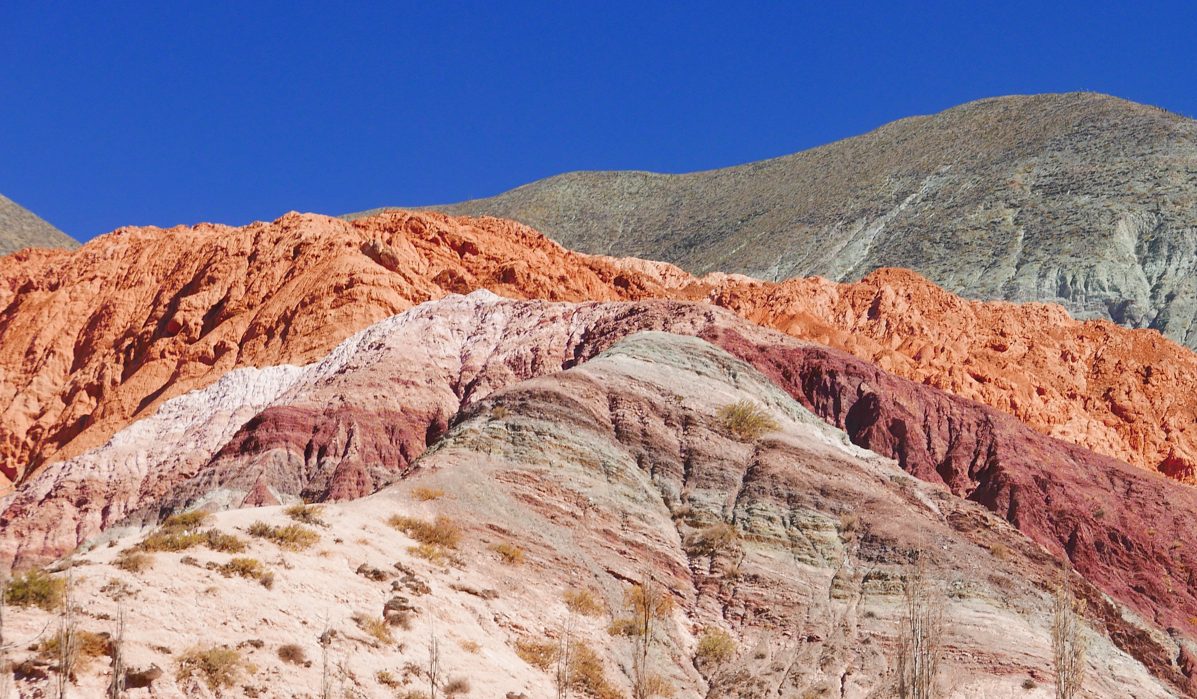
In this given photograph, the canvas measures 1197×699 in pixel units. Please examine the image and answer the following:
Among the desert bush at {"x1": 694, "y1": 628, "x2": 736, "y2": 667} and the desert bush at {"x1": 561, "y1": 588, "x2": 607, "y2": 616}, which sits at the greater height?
the desert bush at {"x1": 561, "y1": 588, "x2": 607, "y2": 616}

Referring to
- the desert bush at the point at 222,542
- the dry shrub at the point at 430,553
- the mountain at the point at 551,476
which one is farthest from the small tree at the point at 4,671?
the dry shrub at the point at 430,553

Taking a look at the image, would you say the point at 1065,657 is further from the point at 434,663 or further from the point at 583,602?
the point at 583,602

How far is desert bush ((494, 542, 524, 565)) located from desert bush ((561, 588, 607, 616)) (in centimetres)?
125

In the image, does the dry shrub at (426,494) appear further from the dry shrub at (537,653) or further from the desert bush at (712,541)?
the desert bush at (712,541)

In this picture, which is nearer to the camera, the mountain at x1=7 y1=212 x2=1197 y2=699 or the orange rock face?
the mountain at x1=7 y1=212 x2=1197 y2=699

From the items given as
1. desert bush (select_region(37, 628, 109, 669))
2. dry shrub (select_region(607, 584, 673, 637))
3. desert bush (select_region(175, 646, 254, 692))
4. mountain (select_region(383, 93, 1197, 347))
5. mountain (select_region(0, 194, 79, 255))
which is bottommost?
desert bush (select_region(175, 646, 254, 692))

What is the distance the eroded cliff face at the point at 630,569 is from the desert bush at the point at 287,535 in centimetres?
20

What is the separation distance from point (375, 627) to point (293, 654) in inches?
92.5

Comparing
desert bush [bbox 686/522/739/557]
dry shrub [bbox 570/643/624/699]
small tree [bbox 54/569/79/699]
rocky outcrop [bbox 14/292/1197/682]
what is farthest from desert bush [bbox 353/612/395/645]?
rocky outcrop [bbox 14/292/1197/682]

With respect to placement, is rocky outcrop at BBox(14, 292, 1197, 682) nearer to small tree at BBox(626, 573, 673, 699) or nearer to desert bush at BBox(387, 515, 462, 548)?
small tree at BBox(626, 573, 673, 699)

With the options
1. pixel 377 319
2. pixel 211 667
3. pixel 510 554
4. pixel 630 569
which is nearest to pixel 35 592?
pixel 211 667

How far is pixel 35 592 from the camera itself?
840 inches

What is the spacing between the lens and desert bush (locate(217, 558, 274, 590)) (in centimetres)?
2519

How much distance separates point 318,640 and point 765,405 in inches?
813
